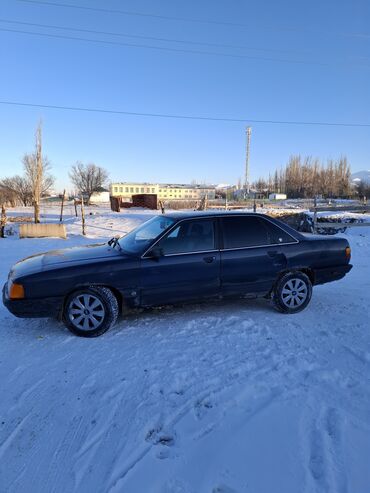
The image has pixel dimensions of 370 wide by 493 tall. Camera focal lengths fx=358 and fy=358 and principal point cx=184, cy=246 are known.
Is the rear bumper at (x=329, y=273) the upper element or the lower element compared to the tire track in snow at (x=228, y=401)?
upper

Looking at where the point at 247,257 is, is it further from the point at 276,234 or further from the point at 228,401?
the point at 228,401

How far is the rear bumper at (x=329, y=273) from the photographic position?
530 cm

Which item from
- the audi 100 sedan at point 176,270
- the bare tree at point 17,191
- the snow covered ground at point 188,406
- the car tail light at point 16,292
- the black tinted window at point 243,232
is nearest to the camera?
the snow covered ground at point 188,406

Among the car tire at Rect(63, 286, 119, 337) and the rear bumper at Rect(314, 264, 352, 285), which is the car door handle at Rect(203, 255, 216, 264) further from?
the rear bumper at Rect(314, 264, 352, 285)

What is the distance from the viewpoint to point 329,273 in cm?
534

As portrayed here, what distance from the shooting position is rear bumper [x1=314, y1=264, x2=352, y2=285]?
530 centimetres

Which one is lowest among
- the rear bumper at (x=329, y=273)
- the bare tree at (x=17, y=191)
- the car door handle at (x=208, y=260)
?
the rear bumper at (x=329, y=273)

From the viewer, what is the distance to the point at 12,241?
43.8 ft

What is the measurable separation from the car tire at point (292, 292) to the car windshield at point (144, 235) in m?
1.77

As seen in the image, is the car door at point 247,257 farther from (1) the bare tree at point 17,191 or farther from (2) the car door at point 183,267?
(1) the bare tree at point 17,191

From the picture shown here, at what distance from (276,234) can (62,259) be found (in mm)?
2985

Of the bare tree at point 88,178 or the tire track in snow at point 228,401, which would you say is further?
the bare tree at point 88,178


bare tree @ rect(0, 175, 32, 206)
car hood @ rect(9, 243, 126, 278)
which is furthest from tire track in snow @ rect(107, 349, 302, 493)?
bare tree @ rect(0, 175, 32, 206)

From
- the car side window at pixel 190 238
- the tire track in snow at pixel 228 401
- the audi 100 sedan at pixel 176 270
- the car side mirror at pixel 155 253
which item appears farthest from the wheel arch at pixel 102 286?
the tire track in snow at pixel 228 401
